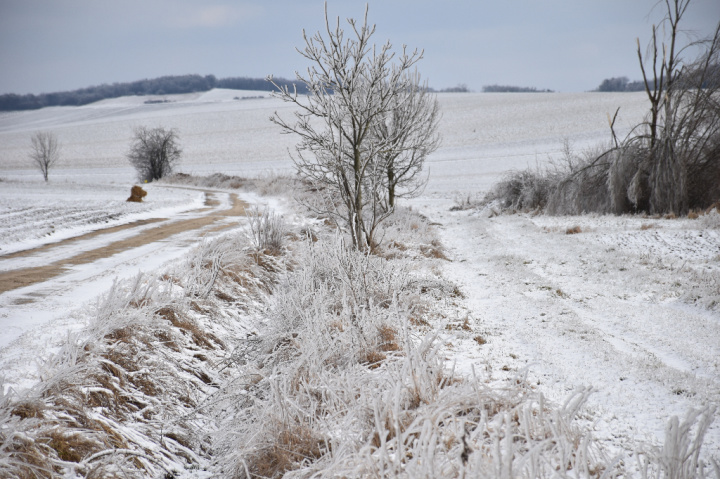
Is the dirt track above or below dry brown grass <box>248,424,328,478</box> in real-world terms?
above

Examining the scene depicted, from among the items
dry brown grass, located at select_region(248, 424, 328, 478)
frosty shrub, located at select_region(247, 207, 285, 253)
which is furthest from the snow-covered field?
dry brown grass, located at select_region(248, 424, 328, 478)

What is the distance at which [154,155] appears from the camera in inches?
1743

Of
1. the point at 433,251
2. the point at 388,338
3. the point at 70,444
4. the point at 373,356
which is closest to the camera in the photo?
the point at 70,444

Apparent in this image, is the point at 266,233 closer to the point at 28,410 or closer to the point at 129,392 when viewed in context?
the point at 129,392

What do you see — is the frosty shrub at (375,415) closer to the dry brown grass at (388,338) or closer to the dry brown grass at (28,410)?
the dry brown grass at (388,338)

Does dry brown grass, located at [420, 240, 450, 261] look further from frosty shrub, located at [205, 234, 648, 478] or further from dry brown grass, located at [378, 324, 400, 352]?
dry brown grass, located at [378, 324, 400, 352]

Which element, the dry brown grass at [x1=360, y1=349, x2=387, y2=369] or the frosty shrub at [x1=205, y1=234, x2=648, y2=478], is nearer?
the frosty shrub at [x1=205, y1=234, x2=648, y2=478]

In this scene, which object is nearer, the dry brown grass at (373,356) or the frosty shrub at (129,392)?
the frosty shrub at (129,392)

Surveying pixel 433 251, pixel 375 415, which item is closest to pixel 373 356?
pixel 375 415

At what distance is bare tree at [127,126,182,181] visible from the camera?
44.2m

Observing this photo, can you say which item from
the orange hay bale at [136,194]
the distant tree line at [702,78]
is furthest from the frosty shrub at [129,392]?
the orange hay bale at [136,194]

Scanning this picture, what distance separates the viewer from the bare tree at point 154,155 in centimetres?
4425

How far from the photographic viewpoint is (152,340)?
144 inches

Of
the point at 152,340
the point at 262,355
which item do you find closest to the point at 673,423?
the point at 262,355
